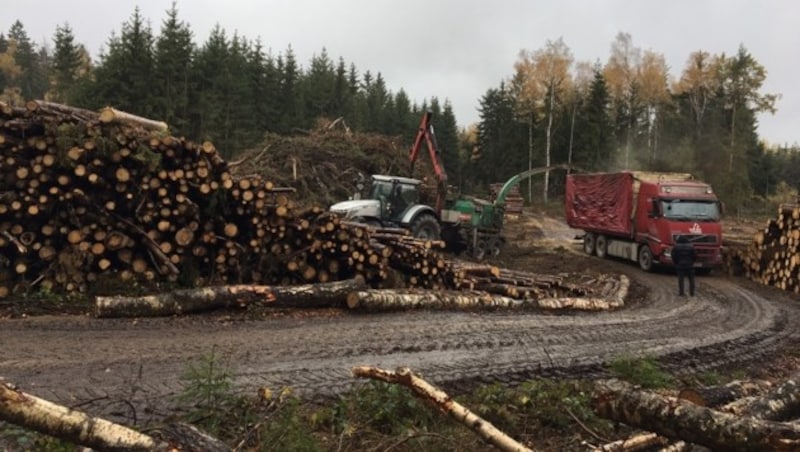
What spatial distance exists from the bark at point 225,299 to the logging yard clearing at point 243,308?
2cm

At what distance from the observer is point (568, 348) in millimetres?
8352

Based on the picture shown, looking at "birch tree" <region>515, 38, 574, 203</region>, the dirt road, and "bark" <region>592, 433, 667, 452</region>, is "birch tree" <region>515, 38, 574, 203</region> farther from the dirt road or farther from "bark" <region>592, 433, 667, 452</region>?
"bark" <region>592, 433, 667, 452</region>

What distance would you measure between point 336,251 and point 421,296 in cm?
177

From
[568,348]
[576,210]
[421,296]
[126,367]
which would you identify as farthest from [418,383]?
[576,210]

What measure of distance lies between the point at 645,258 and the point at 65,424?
18557 millimetres

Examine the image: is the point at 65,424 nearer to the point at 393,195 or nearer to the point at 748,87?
the point at 393,195

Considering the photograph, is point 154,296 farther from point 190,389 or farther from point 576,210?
point 576,210

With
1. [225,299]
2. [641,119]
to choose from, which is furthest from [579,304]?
[641,119]

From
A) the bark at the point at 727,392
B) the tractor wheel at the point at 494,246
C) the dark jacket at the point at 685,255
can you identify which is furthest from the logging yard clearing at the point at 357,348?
the tractor wheel at the point at 494,246

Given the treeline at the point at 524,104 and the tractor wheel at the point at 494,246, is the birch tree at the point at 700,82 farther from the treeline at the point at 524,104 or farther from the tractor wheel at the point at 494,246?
the tractor wheel at the point at 494,246

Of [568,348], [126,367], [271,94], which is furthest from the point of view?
[271,94]

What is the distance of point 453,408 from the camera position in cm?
370

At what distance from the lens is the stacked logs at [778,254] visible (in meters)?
16.1

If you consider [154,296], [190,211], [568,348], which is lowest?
[568,348]
